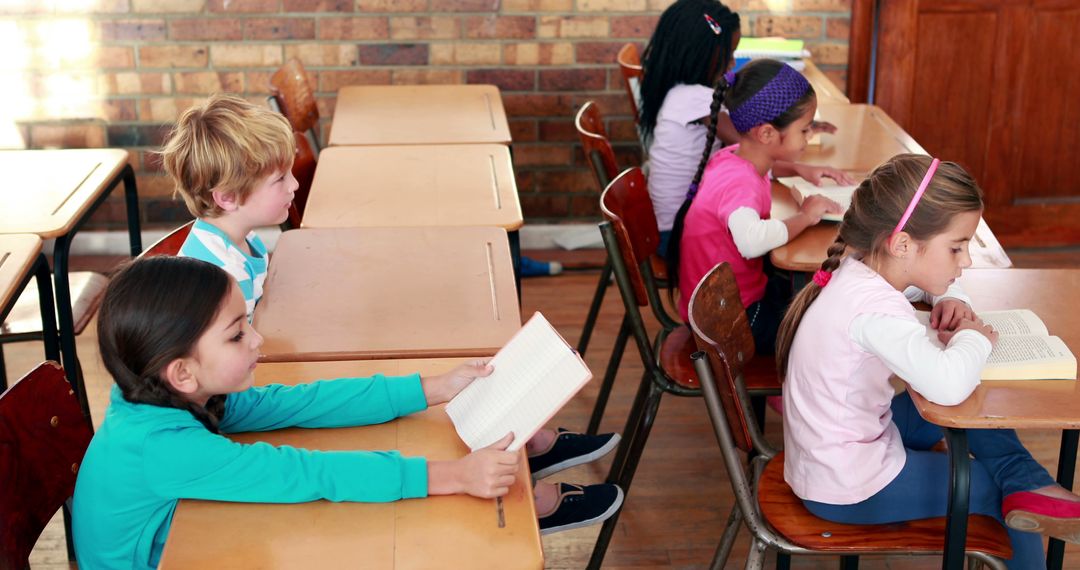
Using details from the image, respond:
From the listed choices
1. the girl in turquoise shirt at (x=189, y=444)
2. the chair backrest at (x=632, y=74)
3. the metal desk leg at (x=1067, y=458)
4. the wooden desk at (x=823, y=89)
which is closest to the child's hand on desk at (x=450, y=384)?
the girl in turquoise shirt at (x=189, y=444)

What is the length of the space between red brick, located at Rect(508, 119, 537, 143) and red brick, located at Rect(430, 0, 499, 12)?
1.32 feet

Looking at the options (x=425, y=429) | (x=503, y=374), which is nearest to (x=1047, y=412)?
(x=503, y=374)

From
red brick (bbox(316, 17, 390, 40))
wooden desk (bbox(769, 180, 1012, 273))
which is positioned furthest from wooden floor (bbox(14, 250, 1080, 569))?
red brick (bbox(316, 17, 390, 40))

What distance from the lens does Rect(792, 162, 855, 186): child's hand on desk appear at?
266cm

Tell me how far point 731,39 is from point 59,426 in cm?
211

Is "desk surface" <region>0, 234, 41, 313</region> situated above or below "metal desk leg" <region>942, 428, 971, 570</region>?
above

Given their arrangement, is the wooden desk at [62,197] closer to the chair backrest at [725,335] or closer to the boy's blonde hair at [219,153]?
the boy's blonde hair at [219,153]

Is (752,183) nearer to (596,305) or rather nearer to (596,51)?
(596,305)

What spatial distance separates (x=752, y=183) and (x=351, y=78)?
6.58 feet

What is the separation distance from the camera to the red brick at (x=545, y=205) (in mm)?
4262

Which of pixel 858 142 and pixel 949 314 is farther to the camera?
pixel 858 142

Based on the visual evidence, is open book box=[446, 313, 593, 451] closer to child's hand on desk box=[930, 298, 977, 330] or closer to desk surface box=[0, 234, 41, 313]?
child's hand on desk box=[930, 298, 977, 330]

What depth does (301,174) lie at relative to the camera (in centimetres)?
268

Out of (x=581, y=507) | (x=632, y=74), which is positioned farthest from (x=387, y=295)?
(x=632, y=74)
